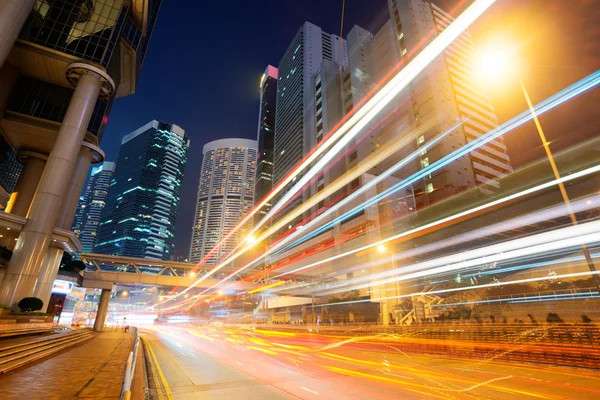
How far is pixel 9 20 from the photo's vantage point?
2478 centimetres

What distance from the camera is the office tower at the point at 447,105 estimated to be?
223 feet

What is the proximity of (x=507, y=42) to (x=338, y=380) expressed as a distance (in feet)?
72.5

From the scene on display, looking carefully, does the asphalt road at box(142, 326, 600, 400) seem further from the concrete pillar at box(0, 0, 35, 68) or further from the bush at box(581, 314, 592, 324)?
the concrete pillar at box(0, 0, 35, 68)

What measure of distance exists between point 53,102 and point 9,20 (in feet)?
44.0

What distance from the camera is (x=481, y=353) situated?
15.2m

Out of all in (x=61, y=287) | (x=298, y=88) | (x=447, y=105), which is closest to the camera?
(x=61, y=287)

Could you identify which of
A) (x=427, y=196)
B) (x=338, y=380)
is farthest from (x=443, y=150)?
(x=338, y=380)

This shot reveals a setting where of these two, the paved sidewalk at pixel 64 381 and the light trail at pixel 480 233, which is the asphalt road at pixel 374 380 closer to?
the paved sidewalk at pixel 64 381

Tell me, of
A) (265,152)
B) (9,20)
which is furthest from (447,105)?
(265,152)

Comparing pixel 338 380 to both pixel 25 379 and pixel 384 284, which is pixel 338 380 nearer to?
pixel 25 379

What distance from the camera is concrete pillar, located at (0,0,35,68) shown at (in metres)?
24.5

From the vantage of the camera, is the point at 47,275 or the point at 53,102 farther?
the point at 53,102

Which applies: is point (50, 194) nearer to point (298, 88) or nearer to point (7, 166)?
point (7, 166)

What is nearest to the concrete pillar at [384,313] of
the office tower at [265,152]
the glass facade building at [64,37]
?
the glass facade building at [64,37]
